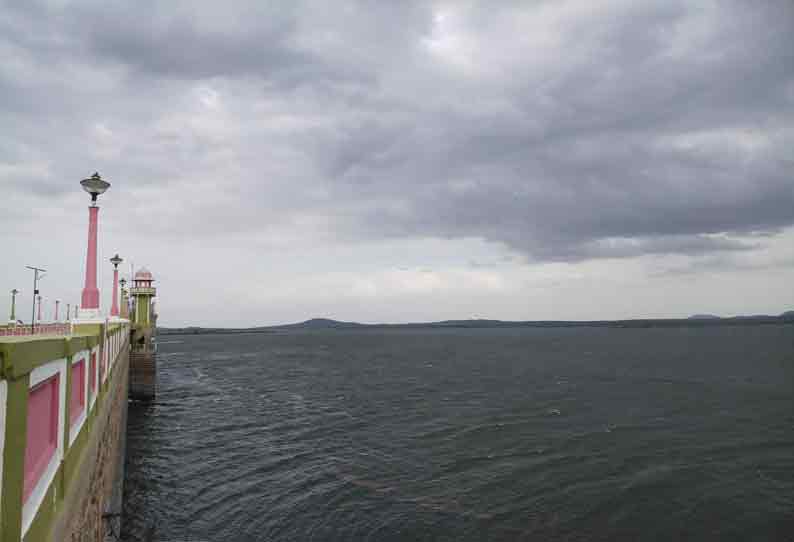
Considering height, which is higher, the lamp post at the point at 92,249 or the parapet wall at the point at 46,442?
the lamp post at the point at 92,249

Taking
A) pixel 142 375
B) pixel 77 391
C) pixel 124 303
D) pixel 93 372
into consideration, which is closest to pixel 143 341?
pixel 142 375

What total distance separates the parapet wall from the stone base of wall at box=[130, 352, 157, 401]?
104 feet

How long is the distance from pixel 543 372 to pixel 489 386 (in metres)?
13.7

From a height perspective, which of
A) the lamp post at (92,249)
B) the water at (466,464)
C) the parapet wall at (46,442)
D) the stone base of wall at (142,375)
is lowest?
the water at (466,464)

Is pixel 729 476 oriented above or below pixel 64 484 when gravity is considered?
below

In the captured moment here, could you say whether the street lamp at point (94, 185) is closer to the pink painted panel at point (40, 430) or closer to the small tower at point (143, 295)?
the pink painted panel at point (40, 430)

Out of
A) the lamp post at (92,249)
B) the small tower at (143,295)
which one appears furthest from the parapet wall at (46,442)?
the small tower at (143,295)

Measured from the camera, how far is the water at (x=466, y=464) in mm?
15531

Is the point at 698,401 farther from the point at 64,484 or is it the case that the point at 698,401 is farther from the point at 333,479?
the point at 64,484

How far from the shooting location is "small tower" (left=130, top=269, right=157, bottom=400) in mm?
37625

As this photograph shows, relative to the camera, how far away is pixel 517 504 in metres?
16.9

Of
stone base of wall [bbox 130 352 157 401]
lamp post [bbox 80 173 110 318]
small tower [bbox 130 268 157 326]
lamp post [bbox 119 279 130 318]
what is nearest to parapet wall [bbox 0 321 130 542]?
lamp post [bbox 80 173 110 318]

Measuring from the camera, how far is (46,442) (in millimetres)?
5289

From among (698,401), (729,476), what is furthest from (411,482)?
(698,401)
